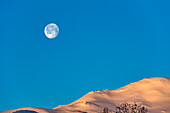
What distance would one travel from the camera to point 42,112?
53.8 meters

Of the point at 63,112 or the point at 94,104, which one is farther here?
the point at 94,104

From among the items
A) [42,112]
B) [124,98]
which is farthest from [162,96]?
[42,112]

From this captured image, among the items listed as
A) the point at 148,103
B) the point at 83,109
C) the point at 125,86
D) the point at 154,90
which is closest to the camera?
the point at 83,109

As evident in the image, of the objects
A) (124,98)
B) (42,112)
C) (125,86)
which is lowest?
(42,112)

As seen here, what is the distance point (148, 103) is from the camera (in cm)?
6378

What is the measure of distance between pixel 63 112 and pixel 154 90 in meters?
24.6

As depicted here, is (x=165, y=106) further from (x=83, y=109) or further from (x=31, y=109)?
(x=31, y=109)

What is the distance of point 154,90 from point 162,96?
131 inches

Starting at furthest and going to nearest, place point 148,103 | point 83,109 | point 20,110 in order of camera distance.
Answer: point 148,103 → point 83,109 → point 20,110

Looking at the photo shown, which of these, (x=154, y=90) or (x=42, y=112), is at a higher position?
(x=154, y=90)

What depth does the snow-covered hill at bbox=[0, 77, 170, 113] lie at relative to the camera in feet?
193

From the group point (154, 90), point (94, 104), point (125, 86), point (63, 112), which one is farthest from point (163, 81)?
point (63, 112)

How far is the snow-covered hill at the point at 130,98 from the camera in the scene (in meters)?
58.8

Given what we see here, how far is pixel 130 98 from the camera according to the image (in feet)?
217
